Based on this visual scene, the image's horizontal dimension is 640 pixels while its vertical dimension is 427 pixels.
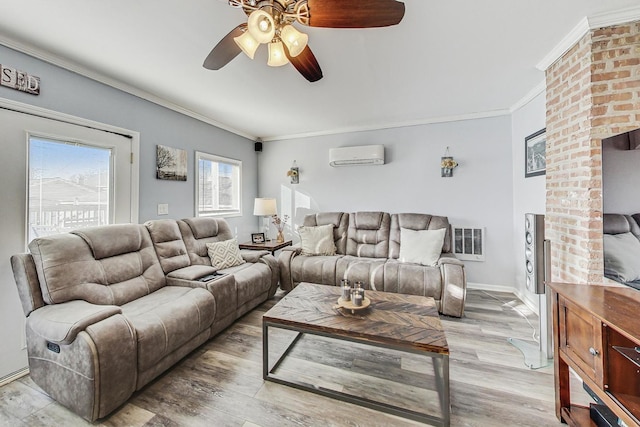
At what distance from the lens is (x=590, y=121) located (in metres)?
1.75

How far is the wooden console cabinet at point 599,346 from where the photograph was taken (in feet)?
3.53

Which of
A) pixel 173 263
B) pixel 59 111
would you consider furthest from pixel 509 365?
pixel 59 111

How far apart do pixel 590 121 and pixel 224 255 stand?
339 cm

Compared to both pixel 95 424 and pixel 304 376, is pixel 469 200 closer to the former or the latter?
pixel 304 376

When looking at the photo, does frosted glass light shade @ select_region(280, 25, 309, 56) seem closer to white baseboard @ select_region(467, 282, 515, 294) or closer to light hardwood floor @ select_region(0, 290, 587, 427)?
light hardwood floor @ select_region(0, 290, 587, 427)

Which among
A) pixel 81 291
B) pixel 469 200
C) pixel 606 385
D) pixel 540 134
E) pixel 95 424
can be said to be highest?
pixel 540 134

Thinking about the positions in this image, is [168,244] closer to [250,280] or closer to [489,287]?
[250,280]

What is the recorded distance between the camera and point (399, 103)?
316 centimetres

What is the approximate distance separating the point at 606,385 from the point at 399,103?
296cm

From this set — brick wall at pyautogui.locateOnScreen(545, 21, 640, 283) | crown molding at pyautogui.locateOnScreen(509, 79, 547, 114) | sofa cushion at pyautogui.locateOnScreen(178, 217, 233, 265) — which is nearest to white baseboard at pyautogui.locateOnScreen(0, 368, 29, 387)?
sofa cushion at pyautogui.locateOnScreen(178, 217, 233, 265)

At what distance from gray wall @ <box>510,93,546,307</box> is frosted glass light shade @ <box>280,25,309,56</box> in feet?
8.83

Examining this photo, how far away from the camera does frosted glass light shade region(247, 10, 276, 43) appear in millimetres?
1216

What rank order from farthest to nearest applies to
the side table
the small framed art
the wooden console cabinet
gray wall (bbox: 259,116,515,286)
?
the small framed art, the side table, gray wall (bbox: 259,116,515,286), the wooden console cabinet

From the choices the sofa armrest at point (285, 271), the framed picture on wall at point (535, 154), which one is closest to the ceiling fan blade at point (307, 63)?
the sofa armrest at point (285, 271)
